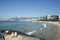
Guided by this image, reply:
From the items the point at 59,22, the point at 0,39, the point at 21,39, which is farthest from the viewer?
the point at 59,22

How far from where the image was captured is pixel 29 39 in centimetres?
607

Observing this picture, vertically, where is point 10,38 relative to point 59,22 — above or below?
above

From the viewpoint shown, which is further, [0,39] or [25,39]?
[25,39]

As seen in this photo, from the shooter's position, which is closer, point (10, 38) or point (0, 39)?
point (0, 39)

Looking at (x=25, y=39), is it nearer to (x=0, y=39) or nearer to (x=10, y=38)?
(x=10, y=38)

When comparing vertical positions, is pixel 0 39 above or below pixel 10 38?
above

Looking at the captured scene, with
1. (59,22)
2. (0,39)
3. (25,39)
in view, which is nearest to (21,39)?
(25,39)

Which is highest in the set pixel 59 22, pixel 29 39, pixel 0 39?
pixel 0 39

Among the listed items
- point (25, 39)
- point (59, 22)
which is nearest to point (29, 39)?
point (25, 39)

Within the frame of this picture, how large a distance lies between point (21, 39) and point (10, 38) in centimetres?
50

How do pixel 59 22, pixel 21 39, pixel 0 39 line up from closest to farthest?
pixel 0 39
pixel 21 39
pixel 59 22

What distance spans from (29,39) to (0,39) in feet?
10.9

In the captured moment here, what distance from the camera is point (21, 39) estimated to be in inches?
228

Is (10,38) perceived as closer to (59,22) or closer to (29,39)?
(29,39)
